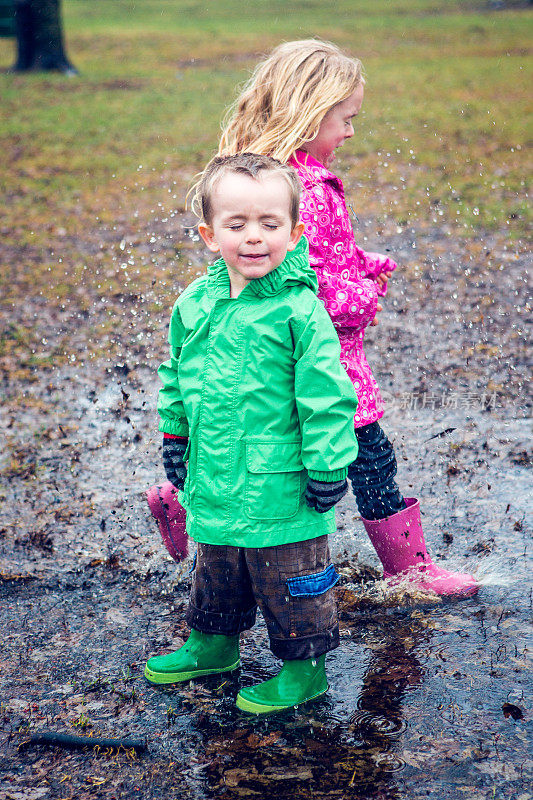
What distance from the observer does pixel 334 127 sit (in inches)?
126

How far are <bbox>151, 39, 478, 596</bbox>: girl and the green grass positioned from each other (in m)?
6.06

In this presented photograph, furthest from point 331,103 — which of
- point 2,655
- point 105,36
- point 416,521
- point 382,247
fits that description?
point 105,36

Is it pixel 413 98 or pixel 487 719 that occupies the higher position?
pixel 413 98

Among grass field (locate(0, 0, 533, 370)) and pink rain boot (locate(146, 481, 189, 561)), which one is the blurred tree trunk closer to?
grass field (locate(0, 0, 533, 370))

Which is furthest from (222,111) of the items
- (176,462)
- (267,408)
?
(267,408)

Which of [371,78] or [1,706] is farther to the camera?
[371,78]

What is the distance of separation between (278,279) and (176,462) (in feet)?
2.39

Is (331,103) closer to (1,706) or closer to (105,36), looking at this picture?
(1,706)

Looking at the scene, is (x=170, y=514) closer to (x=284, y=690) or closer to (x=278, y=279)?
(x=284, y=690)

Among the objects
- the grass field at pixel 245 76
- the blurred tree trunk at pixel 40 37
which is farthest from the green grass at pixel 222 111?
Result: the blurred tree trunk at pixel 40 37

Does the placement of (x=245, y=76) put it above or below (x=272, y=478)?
above

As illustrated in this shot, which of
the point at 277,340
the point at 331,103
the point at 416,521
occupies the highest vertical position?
the point at 331,103

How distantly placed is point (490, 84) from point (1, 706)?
1737 cm

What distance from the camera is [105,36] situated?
2856 cm
